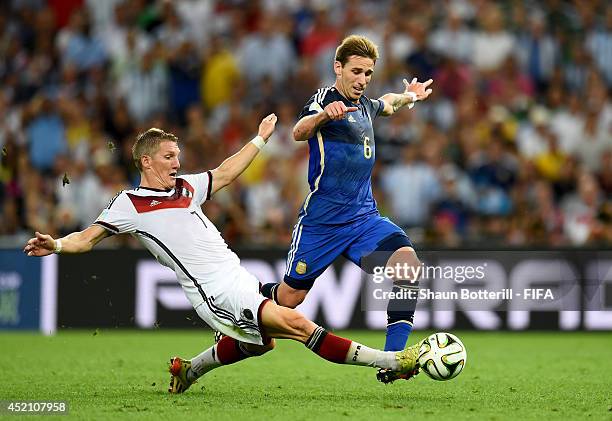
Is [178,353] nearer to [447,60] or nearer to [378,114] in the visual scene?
[378,114]

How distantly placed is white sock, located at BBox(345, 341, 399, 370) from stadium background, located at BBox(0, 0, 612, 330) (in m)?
6.58

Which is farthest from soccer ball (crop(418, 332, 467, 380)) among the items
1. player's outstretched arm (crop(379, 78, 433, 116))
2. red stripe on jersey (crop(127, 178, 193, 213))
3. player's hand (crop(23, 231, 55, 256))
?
player's hand (crop(23, 231, 55, 256))

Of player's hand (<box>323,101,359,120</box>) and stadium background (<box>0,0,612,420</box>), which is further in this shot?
stadium background (<box>0,0,612,420</box>)

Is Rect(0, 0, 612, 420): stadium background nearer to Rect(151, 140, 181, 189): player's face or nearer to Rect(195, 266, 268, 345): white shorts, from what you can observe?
Rect(195, 266, 268, 345): white shorts

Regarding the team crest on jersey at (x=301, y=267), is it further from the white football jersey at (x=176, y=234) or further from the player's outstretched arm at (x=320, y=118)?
the player's outstretched arm at (x=320, y=118)

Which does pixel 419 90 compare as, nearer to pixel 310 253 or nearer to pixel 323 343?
pixel 310 253

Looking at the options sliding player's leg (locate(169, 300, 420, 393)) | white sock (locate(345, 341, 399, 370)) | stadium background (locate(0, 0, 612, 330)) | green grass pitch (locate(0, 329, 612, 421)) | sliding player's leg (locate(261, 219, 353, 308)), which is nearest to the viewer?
green grass pitch (locate(0, 329, 612, 421))

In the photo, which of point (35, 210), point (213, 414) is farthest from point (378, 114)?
point (35, 210)

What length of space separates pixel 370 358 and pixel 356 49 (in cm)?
247

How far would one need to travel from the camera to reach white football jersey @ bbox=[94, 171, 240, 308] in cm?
879

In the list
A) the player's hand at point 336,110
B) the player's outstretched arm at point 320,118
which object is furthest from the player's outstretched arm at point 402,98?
the player's hand at point 336,110

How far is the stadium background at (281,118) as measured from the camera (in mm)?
16141

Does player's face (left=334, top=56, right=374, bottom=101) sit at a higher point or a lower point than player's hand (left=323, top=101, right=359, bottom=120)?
higher

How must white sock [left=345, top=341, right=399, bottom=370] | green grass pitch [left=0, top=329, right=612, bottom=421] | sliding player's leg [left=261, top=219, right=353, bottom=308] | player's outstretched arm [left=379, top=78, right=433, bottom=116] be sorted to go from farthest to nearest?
1. player's outstretched arm [left=379, top=78, right=433, bottom=116]
2. sliding player's leg [left=261, top=219, right=353, bottom=308]
3. white sock [left=345, top=341, right=399, bottom=370]
4. green grass pitch [left=0, top=329, right=612, bottom=421]
